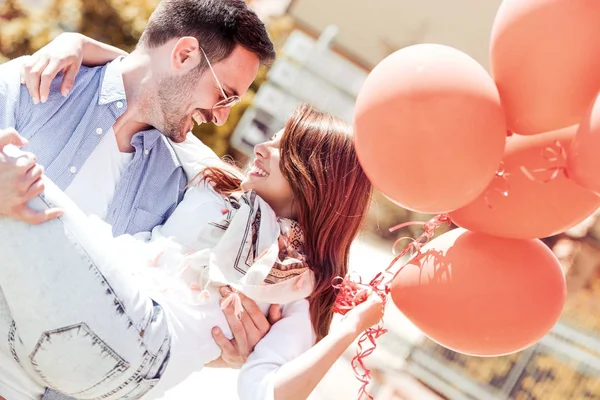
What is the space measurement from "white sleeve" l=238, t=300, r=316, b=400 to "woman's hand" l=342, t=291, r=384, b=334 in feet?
0.73

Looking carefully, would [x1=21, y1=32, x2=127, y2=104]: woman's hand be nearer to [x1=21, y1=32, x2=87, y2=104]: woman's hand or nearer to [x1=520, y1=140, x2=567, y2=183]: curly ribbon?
[x1=21, y1=32, x2=87, y2=104]: woman's hand

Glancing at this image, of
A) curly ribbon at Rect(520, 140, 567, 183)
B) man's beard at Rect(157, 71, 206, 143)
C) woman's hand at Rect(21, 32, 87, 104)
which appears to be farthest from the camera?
man's beard at Rect(157, 71, 206, 143)

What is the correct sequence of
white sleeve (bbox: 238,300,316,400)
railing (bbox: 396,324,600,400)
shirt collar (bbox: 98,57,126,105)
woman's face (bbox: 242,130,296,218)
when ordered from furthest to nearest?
railing (bbox: 396,324,600,400) → shirt collar (bbox: 98,57,126,105) → woman's face (bbox: 242,130,296,218) → white sleeve (bbox: 238,300,316,400)

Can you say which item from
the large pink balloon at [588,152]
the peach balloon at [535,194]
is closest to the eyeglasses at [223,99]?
the peach balloon at [535,194]

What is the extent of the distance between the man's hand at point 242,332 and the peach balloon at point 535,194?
0.83 m

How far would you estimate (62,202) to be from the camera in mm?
1539

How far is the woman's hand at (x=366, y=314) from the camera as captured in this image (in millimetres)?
1854

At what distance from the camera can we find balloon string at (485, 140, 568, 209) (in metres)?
1.41

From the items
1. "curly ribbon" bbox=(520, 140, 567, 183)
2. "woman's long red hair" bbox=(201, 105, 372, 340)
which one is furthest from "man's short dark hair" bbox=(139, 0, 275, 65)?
"curly ribbon" bbox=(520, 140, 567, 183)

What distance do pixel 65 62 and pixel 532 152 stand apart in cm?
157

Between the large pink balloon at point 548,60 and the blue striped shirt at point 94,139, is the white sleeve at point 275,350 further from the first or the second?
the large pink balloon at point 548,60

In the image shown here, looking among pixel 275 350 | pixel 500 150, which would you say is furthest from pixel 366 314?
pixel 500 150

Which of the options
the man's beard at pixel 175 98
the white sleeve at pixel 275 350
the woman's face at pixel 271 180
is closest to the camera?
the white sleeve at pixel 275 350

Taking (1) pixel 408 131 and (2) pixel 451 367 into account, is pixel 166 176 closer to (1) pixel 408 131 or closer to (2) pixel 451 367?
(1) pixel 408 131
